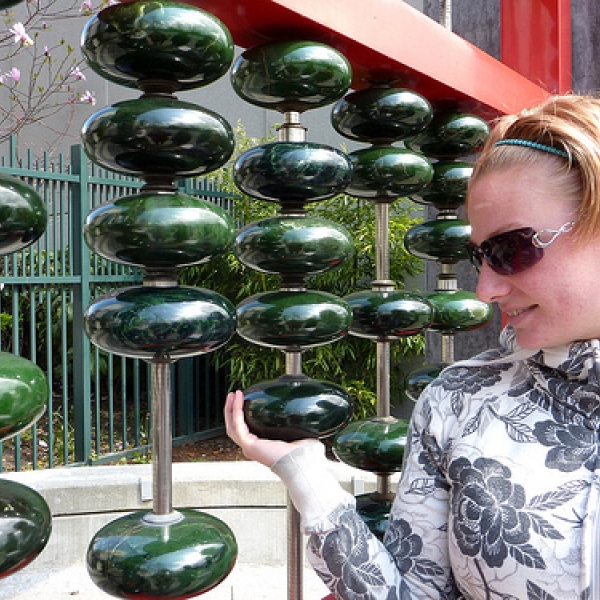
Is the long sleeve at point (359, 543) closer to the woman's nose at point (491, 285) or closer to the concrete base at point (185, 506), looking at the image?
the woman's nose at point (491, 285)

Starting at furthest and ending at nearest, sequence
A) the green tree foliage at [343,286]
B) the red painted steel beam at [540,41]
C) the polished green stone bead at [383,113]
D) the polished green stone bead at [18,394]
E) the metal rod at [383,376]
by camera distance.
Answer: the green tree foliage at [343,286], the red painted steel beam at [540,41], the metal rod at [383,376], the polished green stone bead at [383,113], the polished green stone bead at [18,394]

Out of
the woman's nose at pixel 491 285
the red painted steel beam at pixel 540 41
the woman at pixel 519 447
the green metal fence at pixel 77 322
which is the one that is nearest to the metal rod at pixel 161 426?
the woman at pixel 519 447

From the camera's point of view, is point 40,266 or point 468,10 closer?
point 468,10

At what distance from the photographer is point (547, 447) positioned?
103cm

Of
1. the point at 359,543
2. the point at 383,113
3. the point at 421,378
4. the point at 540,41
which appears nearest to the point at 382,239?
the point at 383,113

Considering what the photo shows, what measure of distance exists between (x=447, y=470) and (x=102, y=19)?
739 millimetres

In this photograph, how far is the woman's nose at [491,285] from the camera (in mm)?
1064

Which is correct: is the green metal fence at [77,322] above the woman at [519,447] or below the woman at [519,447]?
below

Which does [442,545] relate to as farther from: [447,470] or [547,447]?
[547,447]

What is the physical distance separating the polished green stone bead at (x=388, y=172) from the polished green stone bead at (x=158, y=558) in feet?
2.20

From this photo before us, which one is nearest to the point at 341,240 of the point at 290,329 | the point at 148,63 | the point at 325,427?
the point at 290,329

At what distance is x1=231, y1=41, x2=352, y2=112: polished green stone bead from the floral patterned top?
19.0 inches

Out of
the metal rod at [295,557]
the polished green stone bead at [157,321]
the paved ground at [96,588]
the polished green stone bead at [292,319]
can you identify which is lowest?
the paved ground at [96,588]

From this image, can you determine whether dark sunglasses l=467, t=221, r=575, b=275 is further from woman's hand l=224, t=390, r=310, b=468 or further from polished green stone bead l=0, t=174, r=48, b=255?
polished green stone bead l=0, t=174, r=48, b=255
